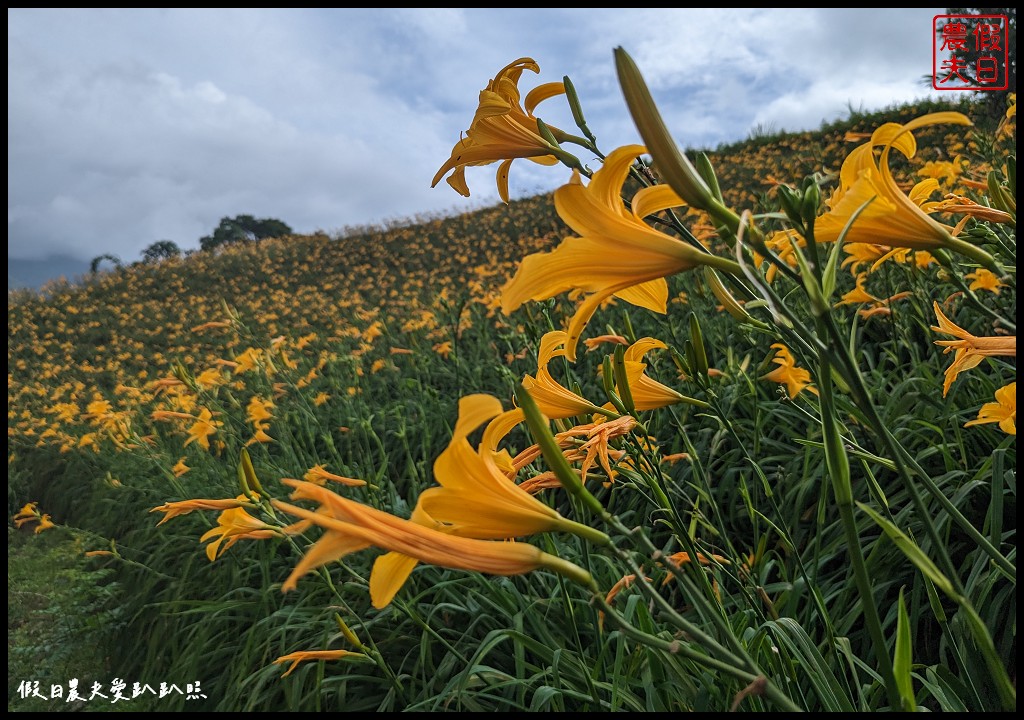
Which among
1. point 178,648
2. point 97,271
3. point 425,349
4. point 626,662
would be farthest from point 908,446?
point 97,271

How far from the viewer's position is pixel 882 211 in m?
0.69

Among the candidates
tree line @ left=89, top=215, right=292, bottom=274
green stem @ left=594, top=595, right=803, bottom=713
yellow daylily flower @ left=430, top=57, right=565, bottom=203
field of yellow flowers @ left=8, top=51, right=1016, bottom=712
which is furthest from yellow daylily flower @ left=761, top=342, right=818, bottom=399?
tree line @ left=89, top=215, right=292, bottom=274

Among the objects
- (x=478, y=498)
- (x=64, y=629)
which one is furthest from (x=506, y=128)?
(x=64, y=629)

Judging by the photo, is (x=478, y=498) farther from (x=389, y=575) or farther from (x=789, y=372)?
(x=789, y=372)

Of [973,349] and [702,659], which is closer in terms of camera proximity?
[702,659]

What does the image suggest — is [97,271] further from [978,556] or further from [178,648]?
[978,556]

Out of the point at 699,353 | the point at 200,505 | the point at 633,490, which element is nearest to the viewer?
the point at 699,353

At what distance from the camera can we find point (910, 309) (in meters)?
3.10

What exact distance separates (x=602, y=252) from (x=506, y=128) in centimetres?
37

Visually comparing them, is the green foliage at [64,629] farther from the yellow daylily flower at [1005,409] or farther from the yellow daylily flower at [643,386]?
the yellow daylily flower at [1005,409]

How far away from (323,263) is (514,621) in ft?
43.3

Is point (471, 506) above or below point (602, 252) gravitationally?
below

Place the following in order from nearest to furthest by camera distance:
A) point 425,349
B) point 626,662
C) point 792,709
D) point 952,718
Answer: point 792,709
point 952,718
point 626,662
point 425,349

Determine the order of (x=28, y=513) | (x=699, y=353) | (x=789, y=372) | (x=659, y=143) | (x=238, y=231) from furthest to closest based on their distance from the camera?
1. (x=238, y=231)
2. (x=28, y=513)
3. (x=789, y=372)
4. (x=699, y=353)
5. (x=659, y=143)
